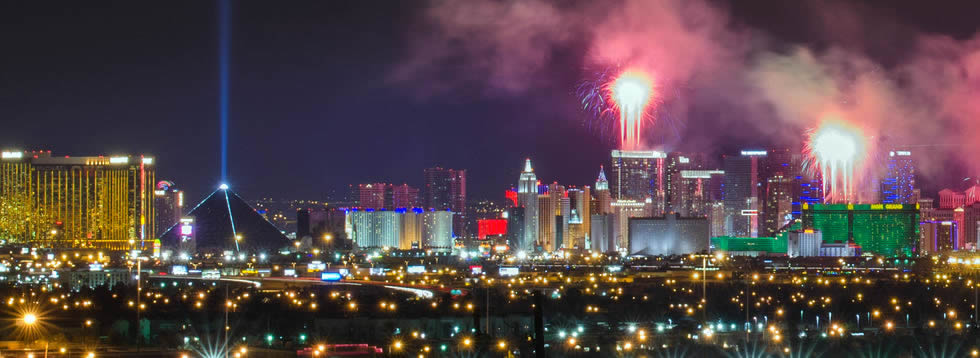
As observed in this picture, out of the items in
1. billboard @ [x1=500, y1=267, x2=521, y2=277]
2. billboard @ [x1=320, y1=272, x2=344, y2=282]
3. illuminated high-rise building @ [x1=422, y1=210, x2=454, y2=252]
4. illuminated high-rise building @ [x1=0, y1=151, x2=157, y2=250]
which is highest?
illuminated high-rise building @ [x1=0, y1=151, x2=157, y2=250]

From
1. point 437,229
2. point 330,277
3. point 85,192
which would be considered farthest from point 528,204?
point 330,277

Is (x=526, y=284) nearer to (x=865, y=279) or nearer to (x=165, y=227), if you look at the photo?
(x=865, y=279)

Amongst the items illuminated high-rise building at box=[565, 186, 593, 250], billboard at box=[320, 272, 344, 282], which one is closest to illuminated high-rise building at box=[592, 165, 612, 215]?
illuminated high-rise building at box=[565, 186, 593, 250]

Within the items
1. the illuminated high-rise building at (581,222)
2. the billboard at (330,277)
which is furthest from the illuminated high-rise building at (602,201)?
the billboard at (330,277)

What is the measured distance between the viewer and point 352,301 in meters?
46.4

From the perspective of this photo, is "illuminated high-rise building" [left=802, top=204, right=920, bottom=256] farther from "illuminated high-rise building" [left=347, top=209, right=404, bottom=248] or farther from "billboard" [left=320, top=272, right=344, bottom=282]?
"billboard" [left=320, top=272, right=344, bottom=282]

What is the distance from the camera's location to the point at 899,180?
405ft

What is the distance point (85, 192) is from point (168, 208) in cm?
2207

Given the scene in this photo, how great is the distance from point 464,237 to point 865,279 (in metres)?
76.9

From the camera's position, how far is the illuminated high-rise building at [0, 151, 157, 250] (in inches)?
3593

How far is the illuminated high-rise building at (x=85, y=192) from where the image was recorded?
91250 mm

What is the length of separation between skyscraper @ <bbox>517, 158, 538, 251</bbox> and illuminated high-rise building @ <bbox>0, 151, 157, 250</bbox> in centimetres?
4266

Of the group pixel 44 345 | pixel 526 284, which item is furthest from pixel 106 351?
pixel 526 284

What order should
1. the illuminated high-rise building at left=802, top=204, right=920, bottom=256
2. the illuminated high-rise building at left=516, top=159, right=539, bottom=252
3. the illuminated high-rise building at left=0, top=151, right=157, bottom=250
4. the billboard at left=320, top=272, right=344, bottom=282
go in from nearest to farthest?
1. the billboard at left=320, top=272, right=344, bottom=282
2. the illuminated high-rise building at left=0, top=151, right=157, bottom=250
3. the illuminated high-rise building at left=802, top=204, right=920, bottom=256
4. the illuminated high-rise building at left=516, top=159, right=539, bottom=252
